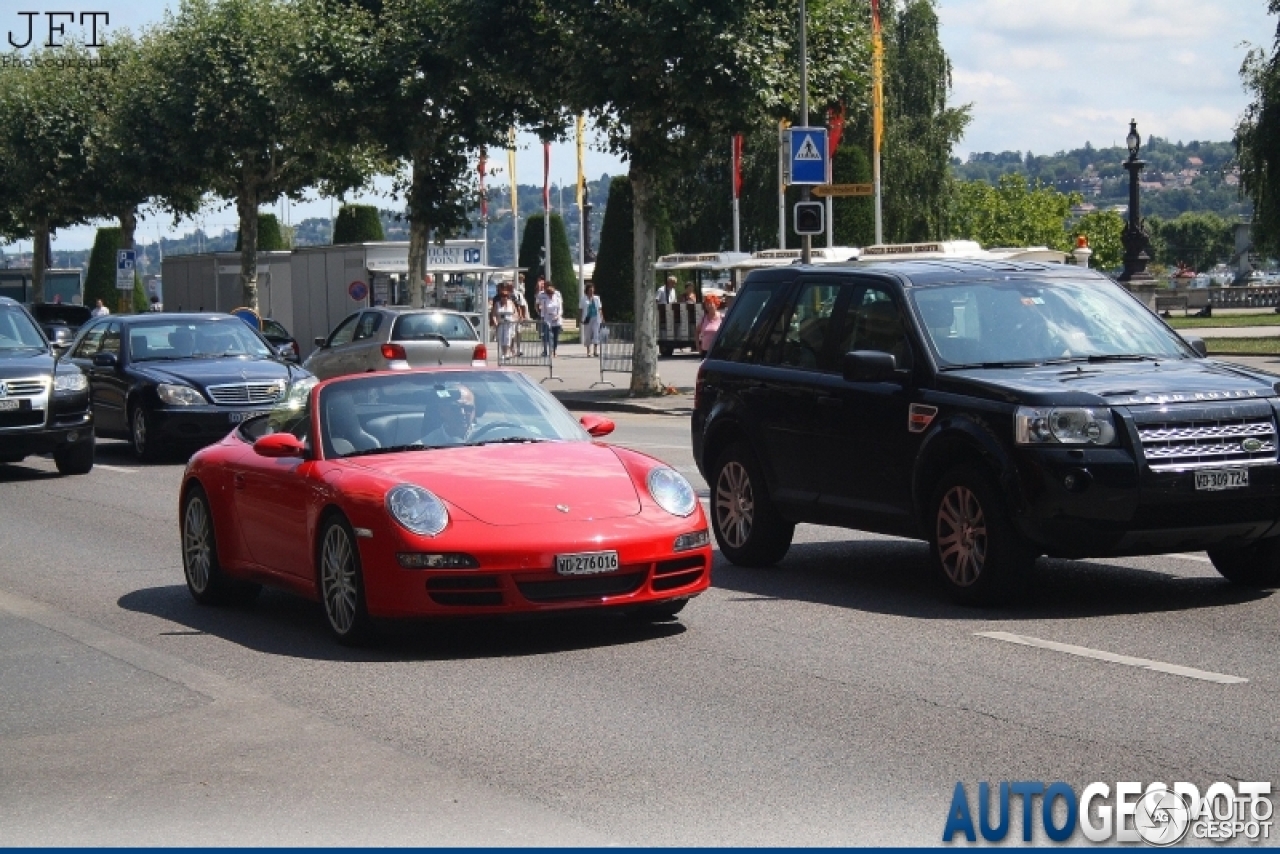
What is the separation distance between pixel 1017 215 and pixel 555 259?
36.9 m

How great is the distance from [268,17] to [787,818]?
52.8 metres

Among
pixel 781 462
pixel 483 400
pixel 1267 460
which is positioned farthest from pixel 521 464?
pixel 1267 460

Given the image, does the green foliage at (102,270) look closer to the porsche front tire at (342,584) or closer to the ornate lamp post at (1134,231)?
the ornate lamp post at (1134,231)

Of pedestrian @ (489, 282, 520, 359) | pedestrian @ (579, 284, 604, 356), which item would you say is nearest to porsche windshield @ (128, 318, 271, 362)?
pedestrian @ (489, 282, 520, 359)

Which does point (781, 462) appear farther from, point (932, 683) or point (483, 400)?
point (932, 683)

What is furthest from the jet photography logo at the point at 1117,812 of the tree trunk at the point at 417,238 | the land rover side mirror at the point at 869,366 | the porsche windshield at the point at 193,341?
the tree trunk at the point at 417,238

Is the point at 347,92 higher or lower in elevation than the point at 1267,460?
higher

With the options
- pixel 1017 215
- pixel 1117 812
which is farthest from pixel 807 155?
pixel 1017 215

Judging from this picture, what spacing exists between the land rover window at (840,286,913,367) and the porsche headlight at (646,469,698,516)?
1.71 metres

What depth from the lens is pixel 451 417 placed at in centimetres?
1083

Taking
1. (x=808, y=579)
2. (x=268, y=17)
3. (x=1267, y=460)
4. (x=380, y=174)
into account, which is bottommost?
(x=808, y=579)

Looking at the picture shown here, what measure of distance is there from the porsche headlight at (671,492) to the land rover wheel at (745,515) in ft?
6.95

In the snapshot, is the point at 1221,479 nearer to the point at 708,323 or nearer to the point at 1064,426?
the point at 1064,426

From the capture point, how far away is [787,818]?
6.32m
